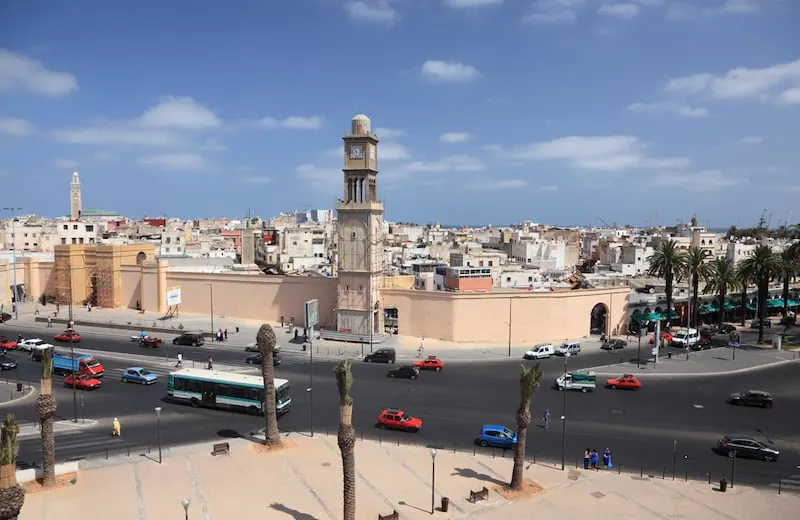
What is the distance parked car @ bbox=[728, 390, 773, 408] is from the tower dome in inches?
1244

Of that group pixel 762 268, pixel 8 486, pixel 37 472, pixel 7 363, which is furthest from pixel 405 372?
pixel 762 268

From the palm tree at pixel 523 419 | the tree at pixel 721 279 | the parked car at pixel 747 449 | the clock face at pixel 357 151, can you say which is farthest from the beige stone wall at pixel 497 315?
the palm tree at pixel 523 419

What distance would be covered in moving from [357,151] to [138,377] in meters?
23.7

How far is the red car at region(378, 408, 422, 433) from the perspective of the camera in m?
26.5

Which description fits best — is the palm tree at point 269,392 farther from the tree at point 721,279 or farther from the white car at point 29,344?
the tree at point 721,279

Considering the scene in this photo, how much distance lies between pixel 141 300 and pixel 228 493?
43503mm

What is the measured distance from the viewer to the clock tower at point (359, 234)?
4623 cm

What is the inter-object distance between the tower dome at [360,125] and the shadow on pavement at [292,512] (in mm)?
32550

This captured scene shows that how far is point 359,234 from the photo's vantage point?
46.7 metres

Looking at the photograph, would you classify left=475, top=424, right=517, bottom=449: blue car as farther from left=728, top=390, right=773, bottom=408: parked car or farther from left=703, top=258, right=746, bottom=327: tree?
left=703, top=258, right=746, bottom=327: tree

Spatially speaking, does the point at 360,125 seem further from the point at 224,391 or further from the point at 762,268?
the point at 762,268

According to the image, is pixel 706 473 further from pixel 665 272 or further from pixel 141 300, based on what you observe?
pixel 141 300

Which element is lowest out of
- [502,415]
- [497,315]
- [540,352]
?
[502,415]

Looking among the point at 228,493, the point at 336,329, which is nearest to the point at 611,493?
the point at 228,493
